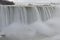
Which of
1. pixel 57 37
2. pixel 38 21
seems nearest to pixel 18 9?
pixel 38 21

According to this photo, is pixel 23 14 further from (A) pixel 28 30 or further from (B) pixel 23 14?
(A) pixel 28 30

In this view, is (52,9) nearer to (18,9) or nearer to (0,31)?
(18,9)

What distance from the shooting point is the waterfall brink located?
3.07m

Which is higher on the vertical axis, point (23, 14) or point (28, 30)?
point (23, 14)

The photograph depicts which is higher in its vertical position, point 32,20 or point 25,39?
point 32,20

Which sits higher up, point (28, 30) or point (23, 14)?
point (23, 14)

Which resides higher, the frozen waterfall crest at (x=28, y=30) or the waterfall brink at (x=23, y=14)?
the waterfall brink at (x=23, y=14)

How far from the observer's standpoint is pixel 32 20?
3189mm

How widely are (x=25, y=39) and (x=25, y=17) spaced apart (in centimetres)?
48

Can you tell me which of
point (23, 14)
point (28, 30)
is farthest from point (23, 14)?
point (28, 30)

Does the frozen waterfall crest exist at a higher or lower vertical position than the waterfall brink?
lower

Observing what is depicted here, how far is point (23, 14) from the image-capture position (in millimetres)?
3123

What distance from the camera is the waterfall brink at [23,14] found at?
3074 millimetres

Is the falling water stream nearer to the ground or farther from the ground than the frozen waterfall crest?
farther from the ground
